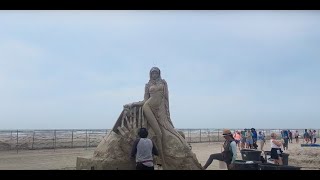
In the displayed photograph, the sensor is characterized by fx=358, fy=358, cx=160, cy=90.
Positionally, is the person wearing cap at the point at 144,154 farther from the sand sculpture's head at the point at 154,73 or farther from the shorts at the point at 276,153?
the shorts at the point at 276,153

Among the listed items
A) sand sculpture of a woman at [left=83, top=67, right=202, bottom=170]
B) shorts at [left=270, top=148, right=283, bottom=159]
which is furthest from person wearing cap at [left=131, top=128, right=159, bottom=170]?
shorts at [left=270, top=148, right=283, bottom=159]

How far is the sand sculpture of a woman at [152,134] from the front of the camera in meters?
8.46

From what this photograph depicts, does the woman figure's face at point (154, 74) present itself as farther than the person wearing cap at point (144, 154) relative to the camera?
Yes

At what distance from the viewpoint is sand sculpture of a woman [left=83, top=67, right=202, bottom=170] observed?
846 cm

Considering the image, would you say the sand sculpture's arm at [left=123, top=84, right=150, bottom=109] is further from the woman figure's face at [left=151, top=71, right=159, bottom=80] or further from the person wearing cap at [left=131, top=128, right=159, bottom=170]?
the person wearing cap at [left=131, top=128, right=159, bottom=170]

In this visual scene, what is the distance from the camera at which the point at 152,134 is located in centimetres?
881
